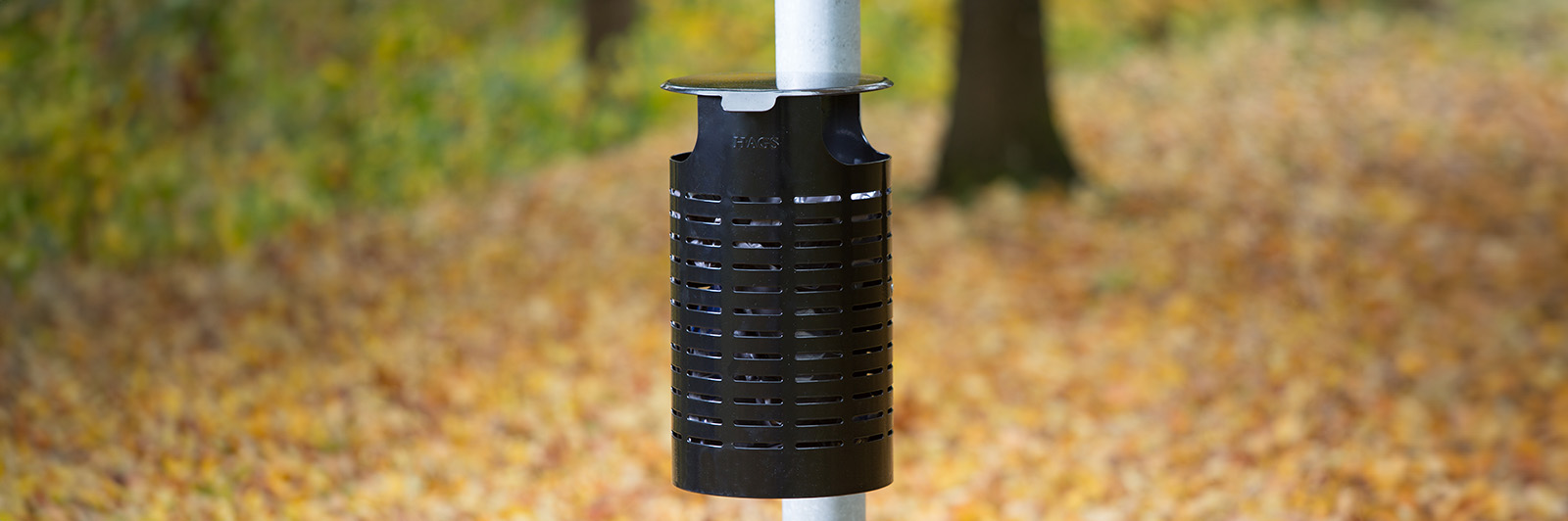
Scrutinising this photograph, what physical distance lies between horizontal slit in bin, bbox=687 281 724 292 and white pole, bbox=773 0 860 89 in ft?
1.29

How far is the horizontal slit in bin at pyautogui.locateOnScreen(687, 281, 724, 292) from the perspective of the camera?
2920mm

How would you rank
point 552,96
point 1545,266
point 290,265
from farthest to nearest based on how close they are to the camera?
point 552,96 → point 290,265 → point 1545,266

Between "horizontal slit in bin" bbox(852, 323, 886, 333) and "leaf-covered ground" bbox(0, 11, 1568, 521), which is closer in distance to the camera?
"horizontal slit in bin" bbox(852, 323, 886, 333)

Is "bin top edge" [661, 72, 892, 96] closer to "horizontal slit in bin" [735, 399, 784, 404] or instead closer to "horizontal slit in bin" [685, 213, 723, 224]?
"horizontal slit in bin" [685, 213, 723, 224]

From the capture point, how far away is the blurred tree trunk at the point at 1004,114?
9477mm

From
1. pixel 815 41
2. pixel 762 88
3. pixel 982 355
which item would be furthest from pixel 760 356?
pixel 982 355

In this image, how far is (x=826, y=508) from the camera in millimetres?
3055

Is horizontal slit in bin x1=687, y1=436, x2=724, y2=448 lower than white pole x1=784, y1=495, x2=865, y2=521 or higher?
higher

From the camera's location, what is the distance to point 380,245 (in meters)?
9.88

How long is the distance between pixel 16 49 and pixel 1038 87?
5.93 m

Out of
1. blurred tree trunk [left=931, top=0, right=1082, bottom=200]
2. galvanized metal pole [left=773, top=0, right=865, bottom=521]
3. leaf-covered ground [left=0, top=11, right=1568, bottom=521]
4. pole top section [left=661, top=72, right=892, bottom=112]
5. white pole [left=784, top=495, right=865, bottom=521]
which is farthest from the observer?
blurred tree trunk [left=931, top=0, right=1082, bottom=200]

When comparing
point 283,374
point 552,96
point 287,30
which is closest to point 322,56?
point 287,30

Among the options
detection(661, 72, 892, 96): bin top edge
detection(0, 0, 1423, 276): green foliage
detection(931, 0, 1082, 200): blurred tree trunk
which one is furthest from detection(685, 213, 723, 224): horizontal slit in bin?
detection(931, 0, 1082, 200): blurred tree trunk

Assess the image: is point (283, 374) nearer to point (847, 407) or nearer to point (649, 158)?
point (847, 407)
